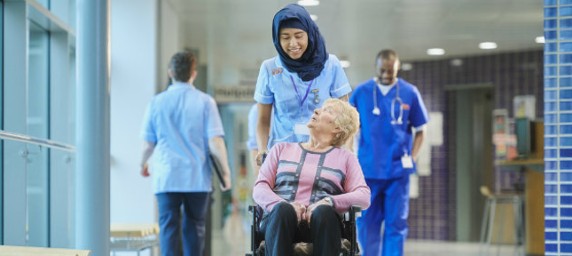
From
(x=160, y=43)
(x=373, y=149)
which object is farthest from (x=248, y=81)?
(x=373, y=149)

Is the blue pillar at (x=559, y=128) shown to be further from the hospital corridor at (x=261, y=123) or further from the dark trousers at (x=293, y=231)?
the dark trousers at (x=293, y=231)

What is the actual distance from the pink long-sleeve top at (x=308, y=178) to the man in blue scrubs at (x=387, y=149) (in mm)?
2252

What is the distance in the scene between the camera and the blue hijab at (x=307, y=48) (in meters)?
4.42

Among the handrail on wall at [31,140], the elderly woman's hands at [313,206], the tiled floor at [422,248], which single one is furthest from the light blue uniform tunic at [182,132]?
the tiled floor at [422,248]

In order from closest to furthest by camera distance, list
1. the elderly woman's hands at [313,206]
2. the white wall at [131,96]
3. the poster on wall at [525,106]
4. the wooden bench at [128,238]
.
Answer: the elderly woman's hands at [313,206] → the wooden bench at [128,238] → the white wall at [131,96] → the poster on wall at [525,106]

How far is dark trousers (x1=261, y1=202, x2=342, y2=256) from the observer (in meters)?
3.78

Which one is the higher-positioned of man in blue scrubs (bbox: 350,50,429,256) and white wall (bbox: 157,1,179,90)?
white wall (bbox: 157,1,179,90)

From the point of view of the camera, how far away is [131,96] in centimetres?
899

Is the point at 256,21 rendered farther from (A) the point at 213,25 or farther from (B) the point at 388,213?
(B) the point at 388,213

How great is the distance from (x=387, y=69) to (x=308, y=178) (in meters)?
2.64

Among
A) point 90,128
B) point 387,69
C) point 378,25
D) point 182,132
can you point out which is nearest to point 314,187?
point 90,128

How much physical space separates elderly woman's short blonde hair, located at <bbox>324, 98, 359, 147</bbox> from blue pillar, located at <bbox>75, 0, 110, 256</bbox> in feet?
3.46

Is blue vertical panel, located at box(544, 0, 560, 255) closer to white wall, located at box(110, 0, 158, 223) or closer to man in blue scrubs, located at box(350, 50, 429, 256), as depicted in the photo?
man in blue scrubs, located at box(350, 50, 429, 256)

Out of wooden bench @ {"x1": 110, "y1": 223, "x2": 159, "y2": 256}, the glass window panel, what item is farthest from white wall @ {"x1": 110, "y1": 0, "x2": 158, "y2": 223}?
wooden bench @ {"x1": 110, "y1": 223, "x2": 159, "y2": 256}
